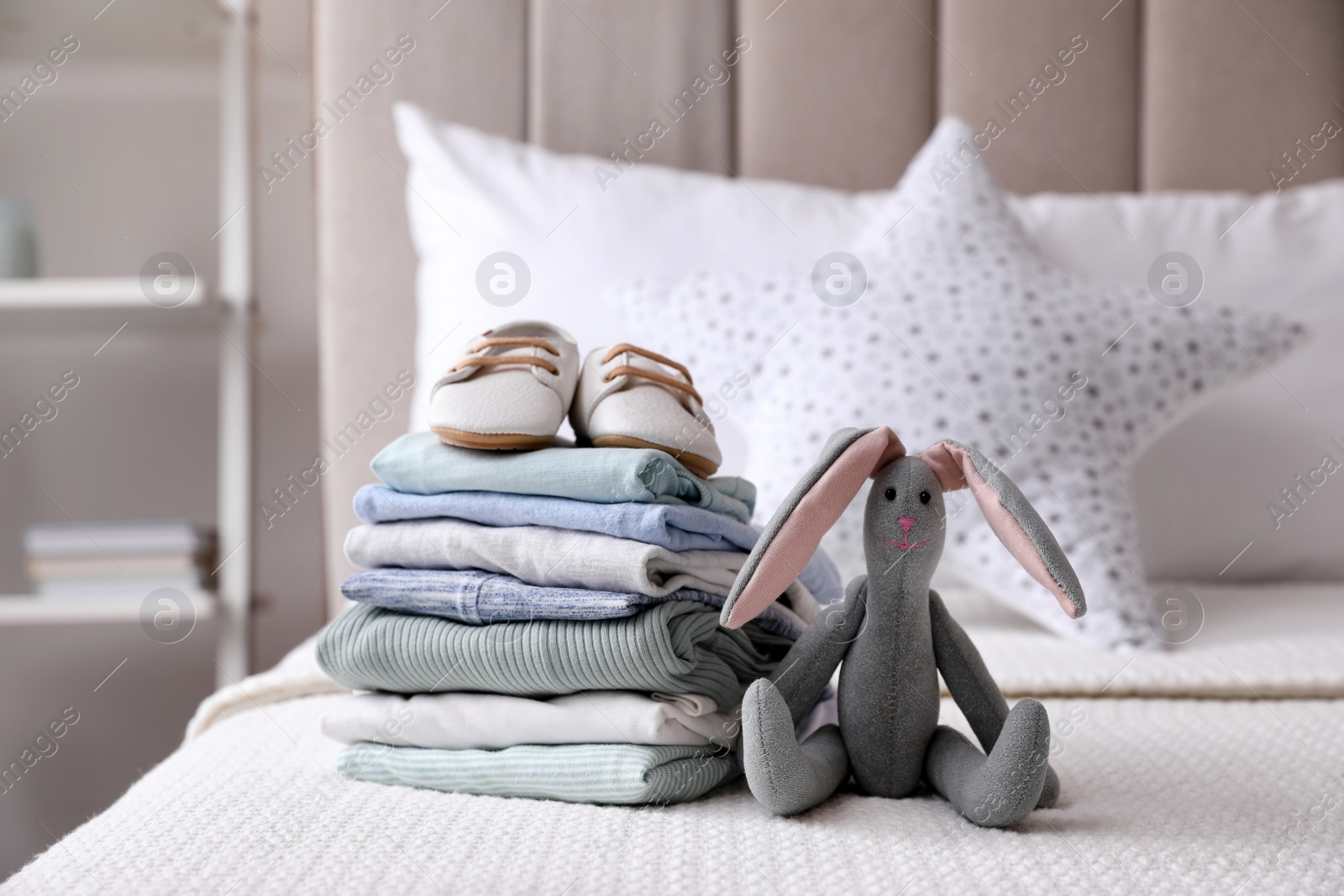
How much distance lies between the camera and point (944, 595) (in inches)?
43.6

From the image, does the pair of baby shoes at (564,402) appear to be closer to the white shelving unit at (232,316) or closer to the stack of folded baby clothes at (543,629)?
the stack of folded baby clothes at (543,629)

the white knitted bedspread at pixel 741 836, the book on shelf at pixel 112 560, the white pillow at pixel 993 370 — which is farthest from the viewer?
the book on shelf at pixel 112 560

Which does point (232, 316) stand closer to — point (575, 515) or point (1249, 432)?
point (575, 515)

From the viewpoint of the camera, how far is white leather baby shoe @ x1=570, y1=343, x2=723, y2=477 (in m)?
0.60

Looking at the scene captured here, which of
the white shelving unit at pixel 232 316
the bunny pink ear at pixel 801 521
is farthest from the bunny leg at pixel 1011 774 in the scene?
the white shelving unit at pixel 232 316

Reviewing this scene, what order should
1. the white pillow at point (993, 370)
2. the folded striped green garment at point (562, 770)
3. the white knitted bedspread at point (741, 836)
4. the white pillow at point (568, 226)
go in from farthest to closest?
the white pillow at point (568, 226)
the white pillow at point (993, 370)
the folded striped green garment at point (562, 770)
the white knitted bedspread at point (741, 836)

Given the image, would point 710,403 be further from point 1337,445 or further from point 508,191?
point 1337,445

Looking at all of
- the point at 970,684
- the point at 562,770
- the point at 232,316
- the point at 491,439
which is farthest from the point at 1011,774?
the point at 232,316

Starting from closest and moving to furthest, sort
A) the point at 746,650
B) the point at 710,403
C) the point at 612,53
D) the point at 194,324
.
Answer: the point at 746,650
the point at 710,403
the point at 612,53
the point at 194,324

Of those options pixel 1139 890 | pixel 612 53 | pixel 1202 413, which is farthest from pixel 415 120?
pixel 1139 890

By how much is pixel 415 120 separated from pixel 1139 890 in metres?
1.27

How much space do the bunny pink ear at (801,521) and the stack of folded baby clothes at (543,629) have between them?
6cm

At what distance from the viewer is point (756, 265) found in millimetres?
1235

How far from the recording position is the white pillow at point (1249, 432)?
1.21m
